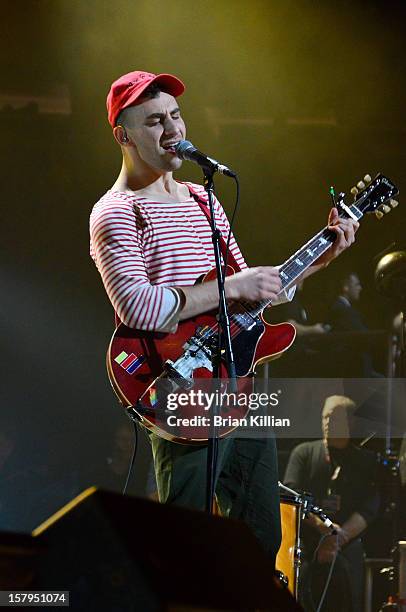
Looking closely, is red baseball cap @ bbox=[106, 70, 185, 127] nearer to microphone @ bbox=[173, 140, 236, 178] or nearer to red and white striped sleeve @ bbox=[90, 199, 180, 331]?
microphone @ bbox=[173, 140, 236, 178]

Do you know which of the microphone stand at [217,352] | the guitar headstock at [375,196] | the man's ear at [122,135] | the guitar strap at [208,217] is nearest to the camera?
the microphone stand at [217,352]

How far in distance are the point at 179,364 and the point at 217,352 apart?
0.47ft

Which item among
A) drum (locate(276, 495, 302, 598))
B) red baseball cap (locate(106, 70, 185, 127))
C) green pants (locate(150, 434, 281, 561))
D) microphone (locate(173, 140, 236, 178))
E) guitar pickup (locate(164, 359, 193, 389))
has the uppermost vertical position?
red baseball cap (locate(106, 70, 185, 127))

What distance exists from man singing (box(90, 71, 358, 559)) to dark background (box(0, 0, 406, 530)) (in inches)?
98.8

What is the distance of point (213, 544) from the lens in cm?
130

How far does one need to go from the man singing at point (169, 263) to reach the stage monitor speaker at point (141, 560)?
152cm

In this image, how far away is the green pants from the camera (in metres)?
2.87

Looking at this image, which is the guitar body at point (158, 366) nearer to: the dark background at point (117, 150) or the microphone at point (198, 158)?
the microphone at point (198, 158)

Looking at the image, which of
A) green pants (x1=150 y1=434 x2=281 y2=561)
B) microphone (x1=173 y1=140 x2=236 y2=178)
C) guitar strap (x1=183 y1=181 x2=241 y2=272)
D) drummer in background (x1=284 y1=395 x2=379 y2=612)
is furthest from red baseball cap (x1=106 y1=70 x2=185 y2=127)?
drummer in background (x1=284 y1=395 x2=379 y2=612)

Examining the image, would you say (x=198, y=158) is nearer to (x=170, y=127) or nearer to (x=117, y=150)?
(x=170, y=127)

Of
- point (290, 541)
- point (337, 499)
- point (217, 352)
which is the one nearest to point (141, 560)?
point (217, 352)

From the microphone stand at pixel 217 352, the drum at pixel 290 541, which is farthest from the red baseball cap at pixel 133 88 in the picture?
the drum at pixel 290 541

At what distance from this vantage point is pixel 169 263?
2.98 metres

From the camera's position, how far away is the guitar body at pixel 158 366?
2852mm
